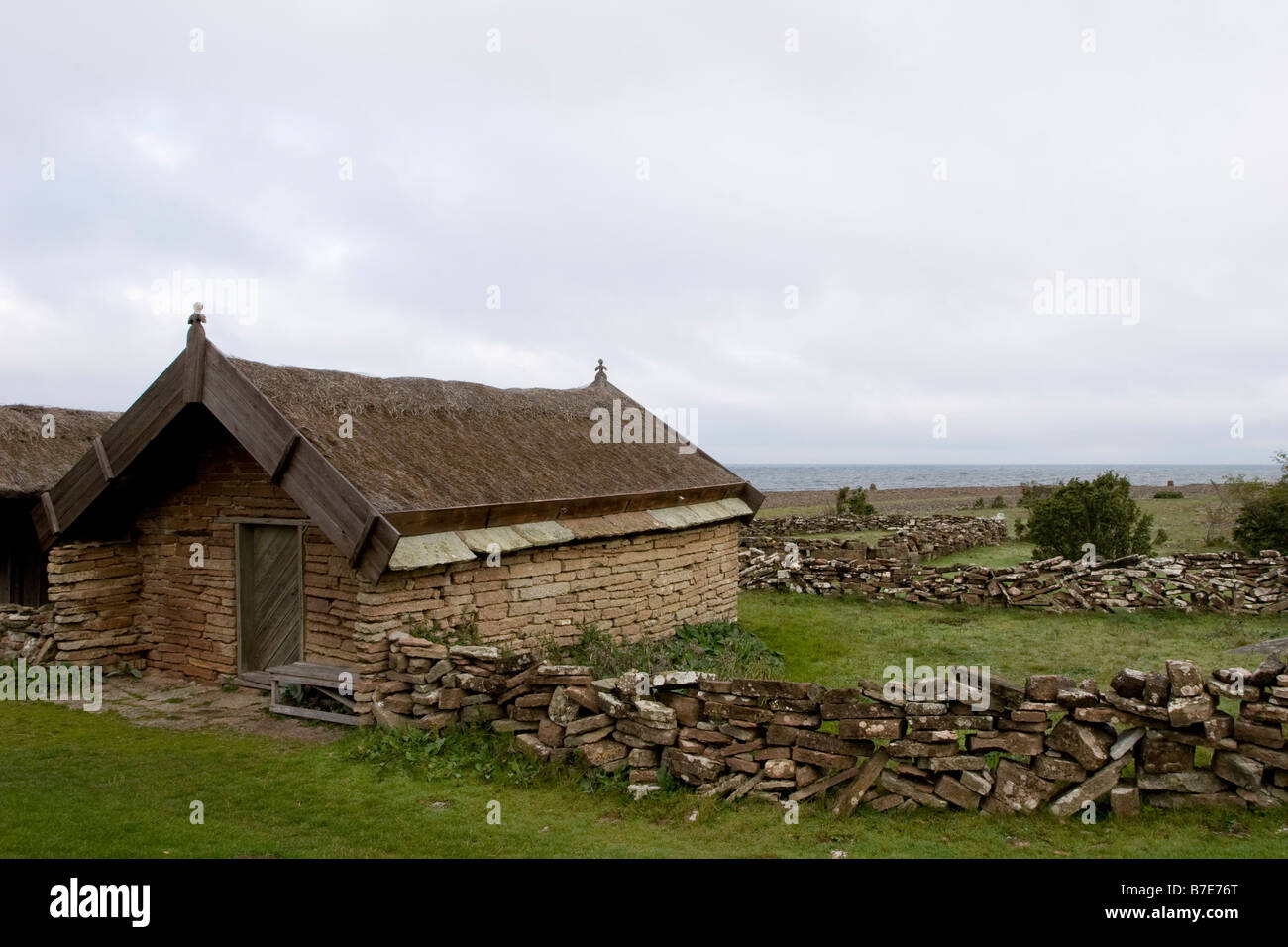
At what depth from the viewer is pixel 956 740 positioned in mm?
7062

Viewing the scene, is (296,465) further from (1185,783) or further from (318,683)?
(1185,783)

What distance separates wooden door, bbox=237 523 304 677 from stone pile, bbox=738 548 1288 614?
12.3 m

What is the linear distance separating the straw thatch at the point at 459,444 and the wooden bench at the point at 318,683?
2124 mm

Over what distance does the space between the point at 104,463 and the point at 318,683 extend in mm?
4524

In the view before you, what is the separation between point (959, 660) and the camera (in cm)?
1311

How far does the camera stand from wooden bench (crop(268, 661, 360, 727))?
9.79m

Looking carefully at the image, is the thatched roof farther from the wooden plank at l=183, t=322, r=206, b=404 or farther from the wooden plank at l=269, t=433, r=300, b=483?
the wooden plank at l=269, t=433, r=300, b=483

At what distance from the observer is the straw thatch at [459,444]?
10414mm

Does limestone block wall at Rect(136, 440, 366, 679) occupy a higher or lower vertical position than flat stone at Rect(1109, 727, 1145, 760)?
higher
